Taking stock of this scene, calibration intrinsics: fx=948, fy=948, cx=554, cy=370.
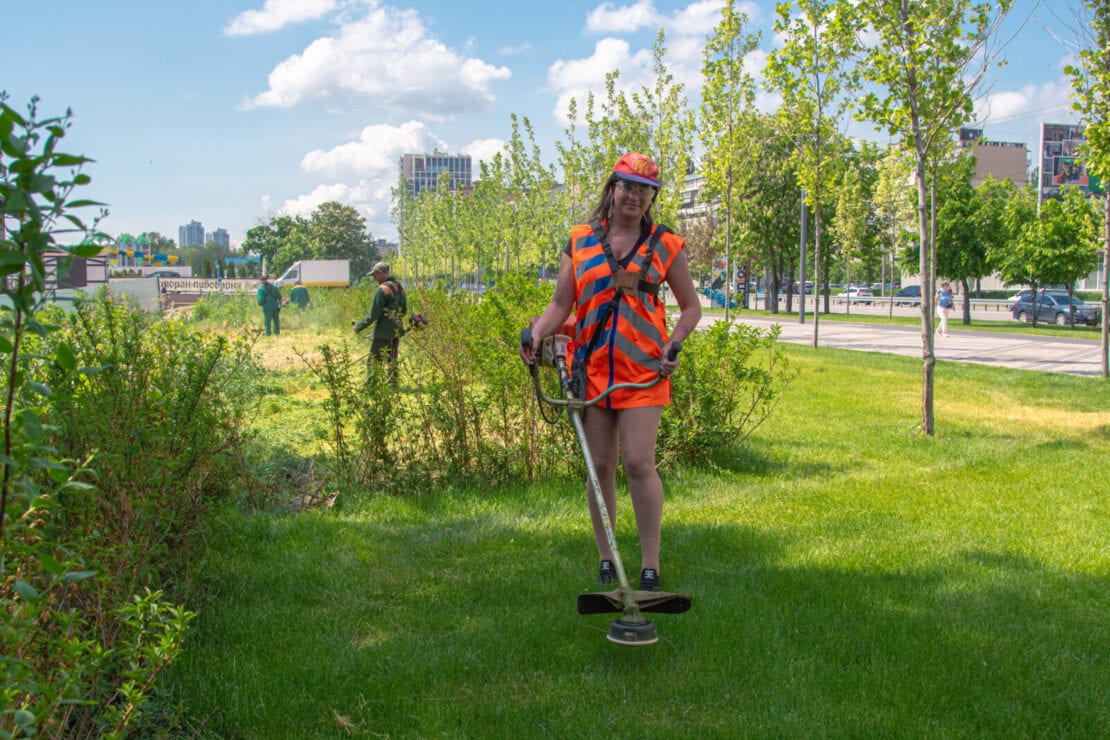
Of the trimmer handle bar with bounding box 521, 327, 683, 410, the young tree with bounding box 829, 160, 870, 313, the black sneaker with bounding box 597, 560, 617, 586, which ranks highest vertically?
the young tree with bounding box 829, 160, 870, 313

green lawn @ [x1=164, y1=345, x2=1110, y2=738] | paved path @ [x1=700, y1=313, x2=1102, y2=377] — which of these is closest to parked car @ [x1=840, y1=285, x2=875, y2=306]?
paved path @ [x1=700, y1=313, x2=1102, y2=377]

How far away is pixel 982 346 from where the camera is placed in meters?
22.9

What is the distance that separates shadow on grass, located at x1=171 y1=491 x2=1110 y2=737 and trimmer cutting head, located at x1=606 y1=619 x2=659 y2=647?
158 millimetres

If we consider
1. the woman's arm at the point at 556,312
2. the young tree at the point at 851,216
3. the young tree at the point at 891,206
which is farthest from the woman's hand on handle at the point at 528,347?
the young tree at the point at 891,206

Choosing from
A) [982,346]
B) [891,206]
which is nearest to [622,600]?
[982,346]

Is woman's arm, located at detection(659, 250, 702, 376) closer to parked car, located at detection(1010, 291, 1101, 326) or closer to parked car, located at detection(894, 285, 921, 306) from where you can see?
parked car, located at detection(1010, 291, 1101, 326)

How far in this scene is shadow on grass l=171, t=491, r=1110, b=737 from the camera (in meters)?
3.21

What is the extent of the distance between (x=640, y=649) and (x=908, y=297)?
2708 inches

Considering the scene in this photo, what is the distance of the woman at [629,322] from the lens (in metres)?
4.10

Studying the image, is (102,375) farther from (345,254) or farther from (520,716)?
(345,254)

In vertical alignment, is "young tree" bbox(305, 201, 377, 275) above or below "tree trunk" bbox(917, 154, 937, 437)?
above

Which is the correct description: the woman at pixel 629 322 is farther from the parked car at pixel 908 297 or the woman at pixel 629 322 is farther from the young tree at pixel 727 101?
the parked car at pixel 908 297

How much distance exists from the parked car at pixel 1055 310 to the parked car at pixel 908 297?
21.0m

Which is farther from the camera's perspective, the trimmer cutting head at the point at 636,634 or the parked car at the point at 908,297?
the parked car at the point at 908,297
